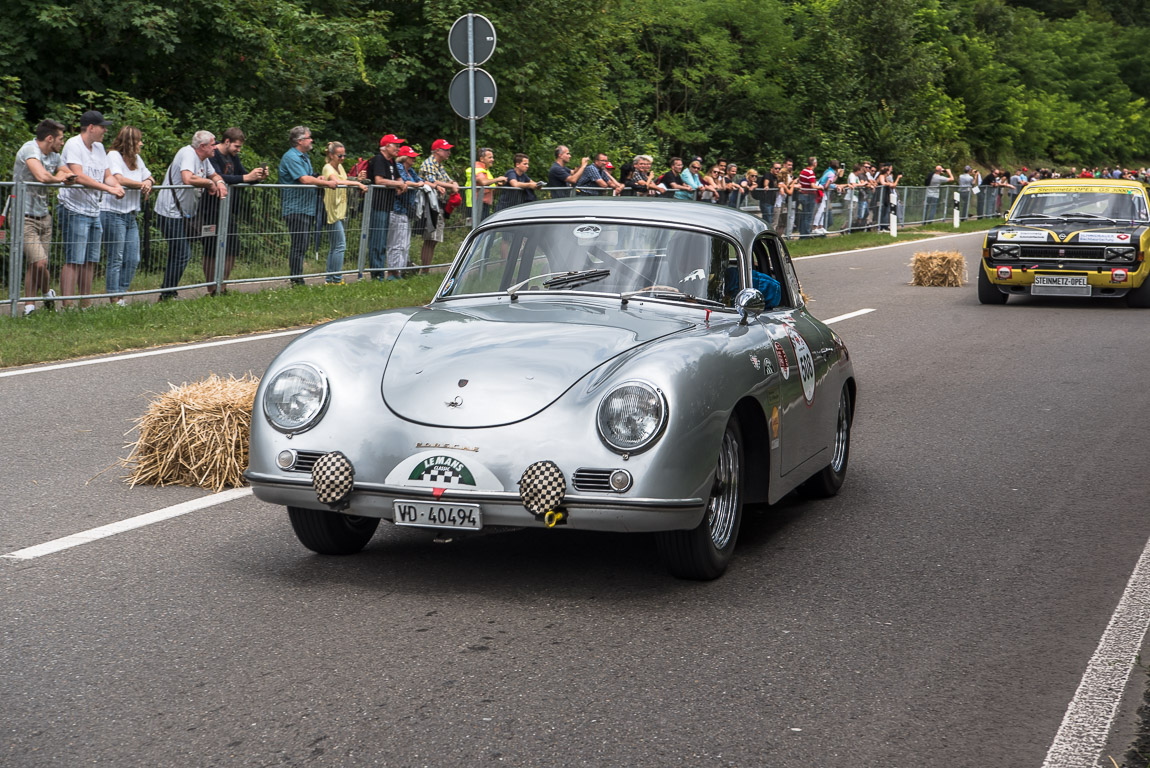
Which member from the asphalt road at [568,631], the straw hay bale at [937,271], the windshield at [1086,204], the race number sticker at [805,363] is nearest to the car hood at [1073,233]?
the windshield at [1086,204]

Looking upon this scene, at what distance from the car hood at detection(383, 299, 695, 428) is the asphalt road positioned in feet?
2.28

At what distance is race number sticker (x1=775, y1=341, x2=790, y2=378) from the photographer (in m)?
6.08

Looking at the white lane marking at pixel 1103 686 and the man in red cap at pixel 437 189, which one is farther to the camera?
the man in red cap at pixel 437 189

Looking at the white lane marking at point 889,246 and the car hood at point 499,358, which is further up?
the white lane marking at point 889,246

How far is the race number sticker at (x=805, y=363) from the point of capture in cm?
639

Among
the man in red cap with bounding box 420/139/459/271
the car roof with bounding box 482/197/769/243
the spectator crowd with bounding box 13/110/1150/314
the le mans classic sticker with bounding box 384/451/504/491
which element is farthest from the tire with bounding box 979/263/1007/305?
the le mans classic sticker with bounding box 384/451/504/491

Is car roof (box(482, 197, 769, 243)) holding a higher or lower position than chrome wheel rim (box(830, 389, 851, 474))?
higher

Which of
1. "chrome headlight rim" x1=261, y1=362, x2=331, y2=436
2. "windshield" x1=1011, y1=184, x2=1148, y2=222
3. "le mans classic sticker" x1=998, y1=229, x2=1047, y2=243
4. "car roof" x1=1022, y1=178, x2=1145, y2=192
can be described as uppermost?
"car roof" x1=1022, y1=178, x2=1145, y2=192

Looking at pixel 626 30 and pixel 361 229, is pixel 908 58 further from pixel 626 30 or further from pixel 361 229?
pixel 361 229

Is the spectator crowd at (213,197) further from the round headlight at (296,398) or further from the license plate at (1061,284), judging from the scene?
the license plate at (1061,284)

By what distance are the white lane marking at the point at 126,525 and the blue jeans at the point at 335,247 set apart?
1045 cm

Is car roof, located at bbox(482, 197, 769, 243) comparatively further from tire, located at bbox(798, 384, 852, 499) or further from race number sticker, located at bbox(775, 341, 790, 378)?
tire, located at bbox(798, 384, 852, 499)

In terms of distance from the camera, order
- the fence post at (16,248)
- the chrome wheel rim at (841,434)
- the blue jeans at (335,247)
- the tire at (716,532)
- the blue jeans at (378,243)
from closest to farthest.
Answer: the tire at (716,532) → the chrome wheel rim at (841,434) → the fence post at (16,248) → the blue jeans at (335,247) → the blue jeans at (378,243)

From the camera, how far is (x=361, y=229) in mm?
17859
